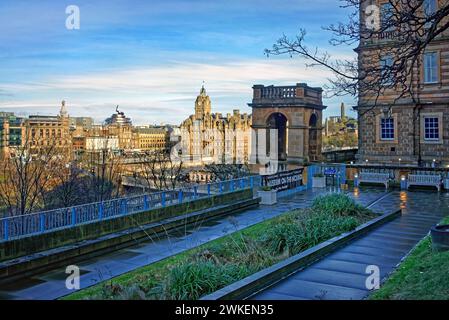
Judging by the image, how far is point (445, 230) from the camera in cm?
999

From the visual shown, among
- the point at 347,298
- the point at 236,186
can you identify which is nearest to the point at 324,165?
the point at 236,186

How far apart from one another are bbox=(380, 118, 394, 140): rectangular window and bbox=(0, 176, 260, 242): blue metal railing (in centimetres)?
1649

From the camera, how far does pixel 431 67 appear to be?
29.7 metres

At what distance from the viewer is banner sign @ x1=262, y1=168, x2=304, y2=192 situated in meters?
22.3

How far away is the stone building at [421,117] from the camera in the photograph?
29.0 metres

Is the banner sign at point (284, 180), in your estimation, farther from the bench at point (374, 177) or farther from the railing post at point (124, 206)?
the railing post at point (124, 206)

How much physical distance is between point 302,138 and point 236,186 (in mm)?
11558

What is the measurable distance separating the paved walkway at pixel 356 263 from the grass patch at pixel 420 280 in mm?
363

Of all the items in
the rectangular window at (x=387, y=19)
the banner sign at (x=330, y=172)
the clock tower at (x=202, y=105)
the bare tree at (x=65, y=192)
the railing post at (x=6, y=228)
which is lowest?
the bare tree at (x=65, y=192)

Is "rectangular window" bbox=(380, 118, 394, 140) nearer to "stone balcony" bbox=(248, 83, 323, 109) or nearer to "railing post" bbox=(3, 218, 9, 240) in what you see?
"stone balcony" bbox=(248, 83, 323, 109)

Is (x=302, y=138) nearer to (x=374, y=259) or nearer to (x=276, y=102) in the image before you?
(x=276, y=102)

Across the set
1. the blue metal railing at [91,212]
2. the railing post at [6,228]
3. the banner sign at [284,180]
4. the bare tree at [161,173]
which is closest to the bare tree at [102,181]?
the bare tree at [161,173]

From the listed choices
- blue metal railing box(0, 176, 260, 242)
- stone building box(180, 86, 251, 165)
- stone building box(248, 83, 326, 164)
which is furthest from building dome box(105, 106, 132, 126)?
blue metal railing box(0, 176, 260, 242)

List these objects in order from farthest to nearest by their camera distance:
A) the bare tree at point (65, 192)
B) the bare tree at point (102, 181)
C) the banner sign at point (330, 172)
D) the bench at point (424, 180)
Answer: the bare tree at point (102, 181) < the bare tree at point (65, 192) < the banner sign at point (330, 172) < the bench at point (424, 180)
